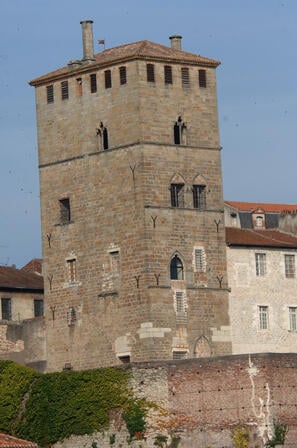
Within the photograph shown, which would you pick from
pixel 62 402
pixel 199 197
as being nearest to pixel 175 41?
pixel 199 197

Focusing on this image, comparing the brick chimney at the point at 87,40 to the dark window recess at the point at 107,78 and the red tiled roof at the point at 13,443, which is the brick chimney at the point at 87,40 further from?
the red tiled roof at the point at 13,443

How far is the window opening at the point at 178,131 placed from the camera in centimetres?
11162

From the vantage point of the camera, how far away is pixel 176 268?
11044 cm

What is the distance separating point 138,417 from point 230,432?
3957 millimetres

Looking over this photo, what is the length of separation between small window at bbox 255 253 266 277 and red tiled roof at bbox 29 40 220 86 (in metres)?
8.51

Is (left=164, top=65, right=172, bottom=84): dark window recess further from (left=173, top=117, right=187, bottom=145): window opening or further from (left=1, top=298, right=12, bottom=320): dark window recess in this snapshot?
(left=1, top=298, right=12, bottom=320): dark window recess

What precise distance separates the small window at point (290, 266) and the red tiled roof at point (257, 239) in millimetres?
484

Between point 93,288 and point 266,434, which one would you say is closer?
point 266,434

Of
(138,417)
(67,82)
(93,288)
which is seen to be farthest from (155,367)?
(67,82)

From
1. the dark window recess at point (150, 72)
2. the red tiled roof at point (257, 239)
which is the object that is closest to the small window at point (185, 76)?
the dark window recess at point (150, 72)

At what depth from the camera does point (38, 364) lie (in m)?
114

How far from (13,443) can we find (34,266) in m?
33.8

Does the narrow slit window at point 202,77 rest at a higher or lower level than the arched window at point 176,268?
higher

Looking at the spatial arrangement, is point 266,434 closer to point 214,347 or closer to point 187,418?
point 187,418
